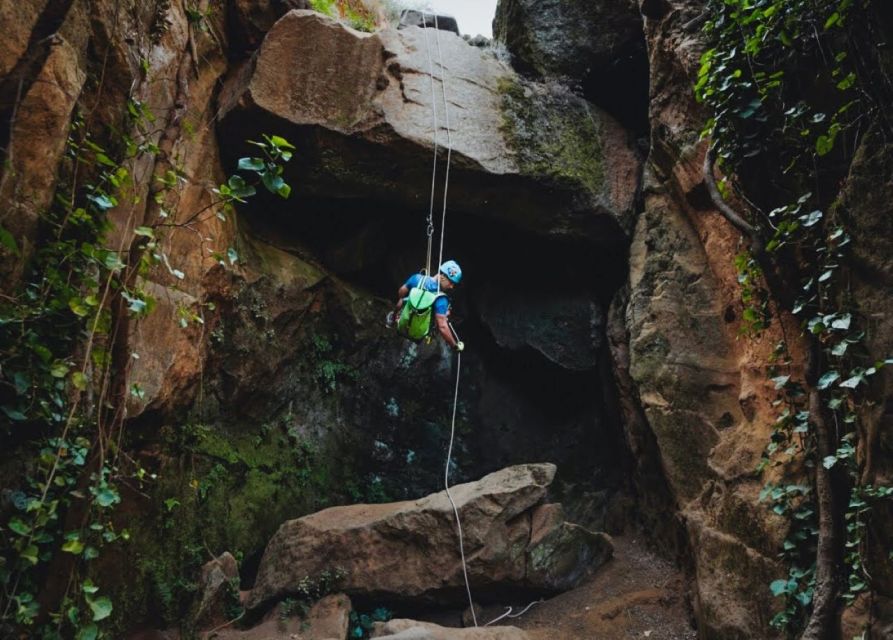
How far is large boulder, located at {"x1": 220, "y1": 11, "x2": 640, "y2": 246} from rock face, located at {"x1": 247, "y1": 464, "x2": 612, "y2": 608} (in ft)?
11.8

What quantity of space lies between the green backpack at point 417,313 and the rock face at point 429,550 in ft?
5.72

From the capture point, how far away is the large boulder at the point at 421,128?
275 inches

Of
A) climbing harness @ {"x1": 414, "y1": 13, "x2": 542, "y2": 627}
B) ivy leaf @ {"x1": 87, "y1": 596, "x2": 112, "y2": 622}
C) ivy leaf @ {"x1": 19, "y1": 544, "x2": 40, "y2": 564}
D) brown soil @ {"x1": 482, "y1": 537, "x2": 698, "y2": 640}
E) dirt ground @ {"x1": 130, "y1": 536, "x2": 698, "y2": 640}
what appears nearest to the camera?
ivy leaf @ {"x1": 19, "y1": 544, "x2": 40, "y2": 564}

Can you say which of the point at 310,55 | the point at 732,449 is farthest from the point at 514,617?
the point at 310,55

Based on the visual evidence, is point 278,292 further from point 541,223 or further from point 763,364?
point 763,364

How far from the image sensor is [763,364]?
4.85 m

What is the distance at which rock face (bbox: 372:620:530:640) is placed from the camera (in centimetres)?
439

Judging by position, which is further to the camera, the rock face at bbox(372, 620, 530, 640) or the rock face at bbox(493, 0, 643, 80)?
the rock face at bbox(493, 0, 643, 80)

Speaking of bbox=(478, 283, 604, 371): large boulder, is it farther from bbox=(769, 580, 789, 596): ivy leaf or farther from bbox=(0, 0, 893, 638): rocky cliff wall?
bbox=(769, 580, 789, 596): ivy leaf

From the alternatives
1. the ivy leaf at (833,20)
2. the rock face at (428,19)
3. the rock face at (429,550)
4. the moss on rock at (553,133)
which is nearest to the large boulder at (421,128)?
the moss on rock at (553,133)

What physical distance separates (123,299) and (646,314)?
4883 millimetres

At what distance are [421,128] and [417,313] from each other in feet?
7.63

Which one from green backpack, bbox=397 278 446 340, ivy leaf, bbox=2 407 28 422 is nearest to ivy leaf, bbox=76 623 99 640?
ivy leaf, bbox=2 407 28 422

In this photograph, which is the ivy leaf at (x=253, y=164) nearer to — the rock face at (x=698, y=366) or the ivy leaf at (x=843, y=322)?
the ivy leaf at (x=843, y=322)
